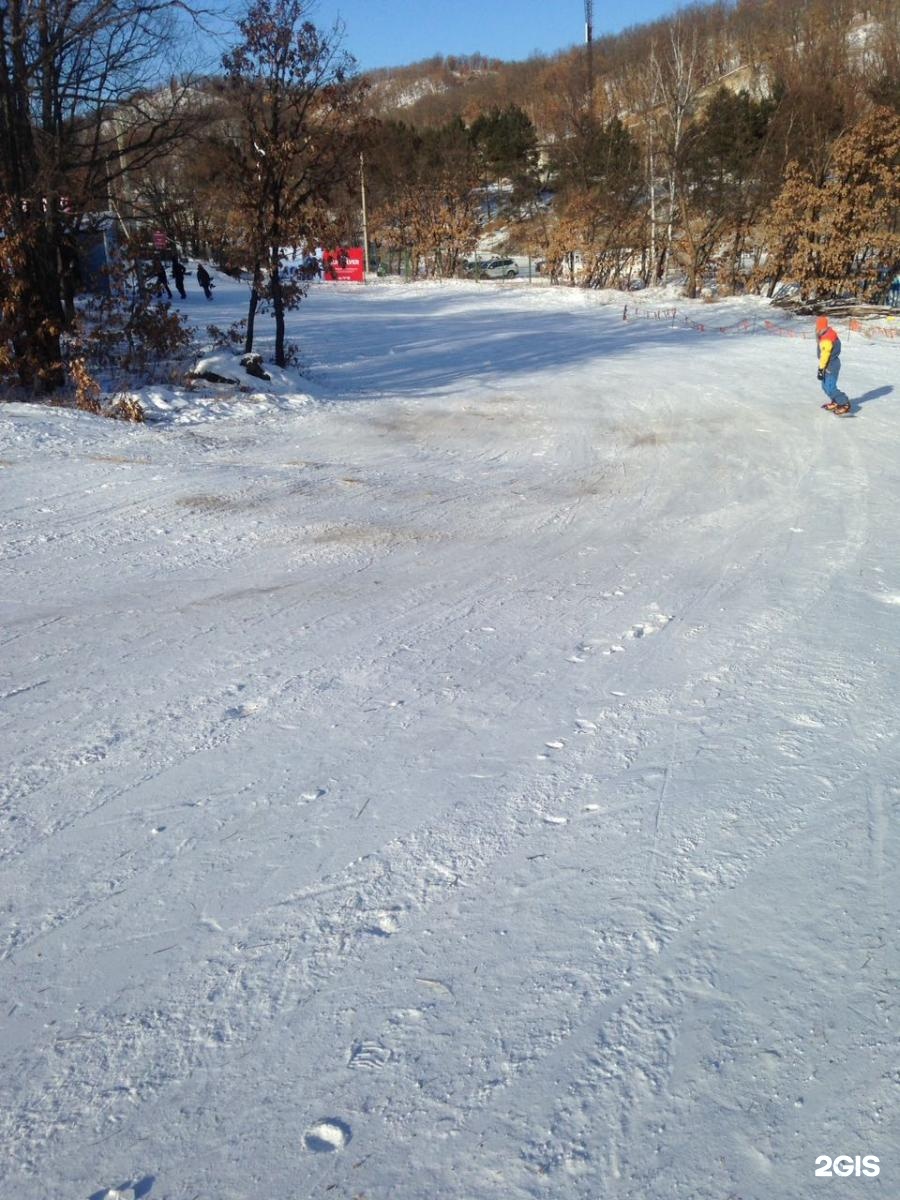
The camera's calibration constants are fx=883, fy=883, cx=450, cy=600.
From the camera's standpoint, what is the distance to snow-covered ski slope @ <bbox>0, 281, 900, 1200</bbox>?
2586 millimetres

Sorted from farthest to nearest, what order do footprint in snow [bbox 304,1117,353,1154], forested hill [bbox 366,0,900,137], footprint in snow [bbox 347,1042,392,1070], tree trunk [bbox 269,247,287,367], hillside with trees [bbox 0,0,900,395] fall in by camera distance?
forested hill [bbox 366,0,900,137] → tree trunk [bbox 269,247,287,367] → hillside with trees [bbox 0,0,900,395] → footprint in snow [bbox 347,1042,392,1070] → footprint in snow [bbox 304,1117,353,1154]

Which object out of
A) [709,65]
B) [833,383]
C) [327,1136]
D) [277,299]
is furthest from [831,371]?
[709,65]

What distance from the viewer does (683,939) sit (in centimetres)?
328

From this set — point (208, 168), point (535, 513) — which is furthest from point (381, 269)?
point (535, 513)

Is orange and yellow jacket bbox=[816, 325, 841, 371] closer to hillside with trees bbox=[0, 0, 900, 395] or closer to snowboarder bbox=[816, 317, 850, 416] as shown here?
snowboarder bbox=[816, 317, 850, 416]

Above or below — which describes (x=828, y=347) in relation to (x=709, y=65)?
below

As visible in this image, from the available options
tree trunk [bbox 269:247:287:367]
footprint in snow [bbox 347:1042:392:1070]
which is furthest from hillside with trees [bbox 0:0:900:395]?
footprint in snow [bbox 347:1042:392:1070]

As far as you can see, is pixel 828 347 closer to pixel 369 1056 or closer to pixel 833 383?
pixel 833 383

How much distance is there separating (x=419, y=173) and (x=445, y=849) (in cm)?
5333

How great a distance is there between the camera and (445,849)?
3.78 meters

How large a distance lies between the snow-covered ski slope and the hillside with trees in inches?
262

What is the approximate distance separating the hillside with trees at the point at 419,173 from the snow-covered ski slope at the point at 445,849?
666 centimetres

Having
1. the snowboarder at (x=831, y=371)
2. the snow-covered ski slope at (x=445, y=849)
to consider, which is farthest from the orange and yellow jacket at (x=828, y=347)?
the snow-covered ski slope at (x=445, y=849)

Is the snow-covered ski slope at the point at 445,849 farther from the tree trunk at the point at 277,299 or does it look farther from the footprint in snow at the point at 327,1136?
the tree trunk at the point at 277,299
